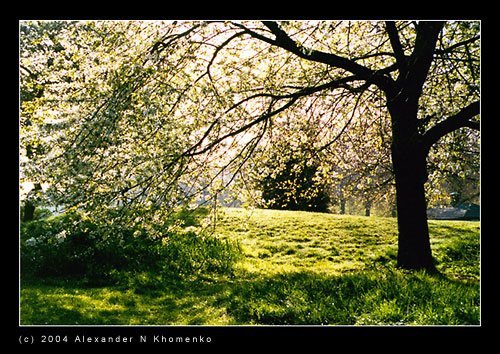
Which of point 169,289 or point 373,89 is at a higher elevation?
point 373,89

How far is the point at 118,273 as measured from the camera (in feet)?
31.3

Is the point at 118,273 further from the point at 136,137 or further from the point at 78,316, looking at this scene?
the point at 136,137

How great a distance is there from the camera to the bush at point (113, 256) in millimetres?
9852

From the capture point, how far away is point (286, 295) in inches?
262

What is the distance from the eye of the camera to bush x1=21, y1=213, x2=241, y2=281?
32.3ft

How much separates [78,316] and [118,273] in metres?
3.12

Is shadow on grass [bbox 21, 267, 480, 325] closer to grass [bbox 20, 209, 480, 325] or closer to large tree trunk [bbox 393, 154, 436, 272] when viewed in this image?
grass [bbox 20, 209, 480, 325]

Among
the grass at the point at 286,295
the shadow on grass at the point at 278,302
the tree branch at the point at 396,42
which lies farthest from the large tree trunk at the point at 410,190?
the tree branch at the point at 396,42

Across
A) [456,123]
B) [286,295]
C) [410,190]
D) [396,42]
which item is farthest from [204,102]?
[456,123]

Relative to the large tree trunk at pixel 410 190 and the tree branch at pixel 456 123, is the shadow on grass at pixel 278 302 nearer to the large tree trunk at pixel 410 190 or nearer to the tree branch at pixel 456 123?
the large tree trunk at pixel 410 190

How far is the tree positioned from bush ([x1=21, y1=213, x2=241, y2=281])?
11.0ft

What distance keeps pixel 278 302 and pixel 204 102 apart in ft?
15.5

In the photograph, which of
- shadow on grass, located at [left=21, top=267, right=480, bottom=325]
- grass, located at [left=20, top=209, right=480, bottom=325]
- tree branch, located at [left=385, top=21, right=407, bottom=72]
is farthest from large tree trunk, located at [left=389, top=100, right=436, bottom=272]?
tree branch, located at [left=385, top=21, right=407, bottom=72]
